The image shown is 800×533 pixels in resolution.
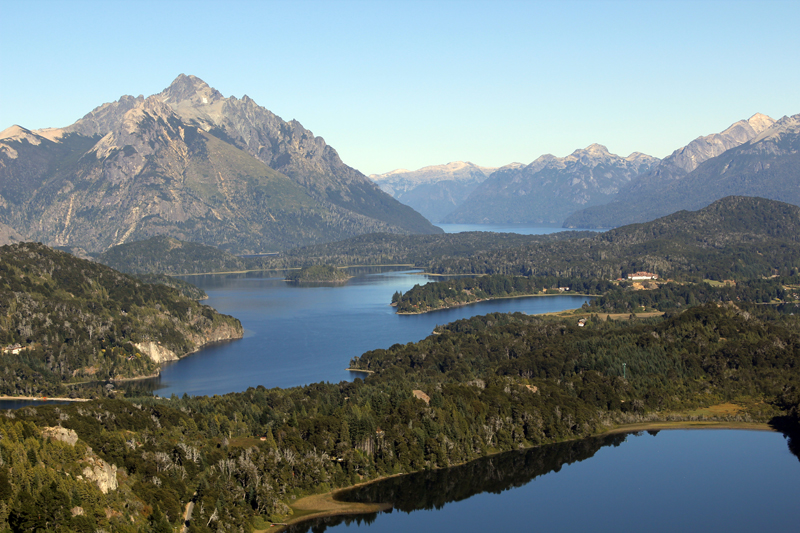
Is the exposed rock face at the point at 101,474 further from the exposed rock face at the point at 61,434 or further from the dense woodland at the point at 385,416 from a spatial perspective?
the exposed rock face at the point at 61,434

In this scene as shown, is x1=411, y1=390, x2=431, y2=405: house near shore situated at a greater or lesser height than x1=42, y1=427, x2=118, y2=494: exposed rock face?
lesser

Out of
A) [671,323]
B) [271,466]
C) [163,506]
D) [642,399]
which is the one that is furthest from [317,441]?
[671,323]

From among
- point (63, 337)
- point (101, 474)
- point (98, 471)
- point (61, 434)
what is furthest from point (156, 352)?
point (101, 474)

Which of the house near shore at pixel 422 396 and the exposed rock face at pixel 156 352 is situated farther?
the exposed rock face at pixel 156 352

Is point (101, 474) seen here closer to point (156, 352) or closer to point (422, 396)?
point (422, 396)

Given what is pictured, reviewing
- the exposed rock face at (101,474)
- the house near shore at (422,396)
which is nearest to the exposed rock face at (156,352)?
the house near shore at (422,396)

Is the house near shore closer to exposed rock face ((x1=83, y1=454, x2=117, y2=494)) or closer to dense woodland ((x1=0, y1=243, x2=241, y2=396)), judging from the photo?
exposed rock face ((x1=83, y1=454, x2=117, y2=494))

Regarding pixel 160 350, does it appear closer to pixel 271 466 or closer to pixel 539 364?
pixel 539 364

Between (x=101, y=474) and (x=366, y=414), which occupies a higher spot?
(x=101, y=474)

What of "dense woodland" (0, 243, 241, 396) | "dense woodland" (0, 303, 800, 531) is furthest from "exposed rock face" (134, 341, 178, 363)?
"dense woodland" (0, 303, 800, 531)
